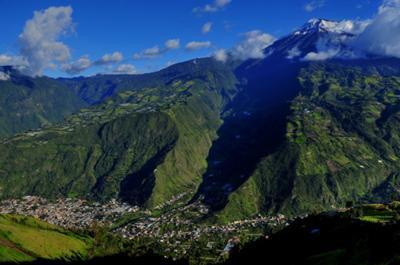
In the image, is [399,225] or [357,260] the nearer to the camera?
[357,260]

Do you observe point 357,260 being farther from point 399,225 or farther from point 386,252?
point 399,225

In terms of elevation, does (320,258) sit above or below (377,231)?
below

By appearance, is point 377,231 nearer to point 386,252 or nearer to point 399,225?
point 399,225

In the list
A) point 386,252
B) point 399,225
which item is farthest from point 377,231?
point 386,252

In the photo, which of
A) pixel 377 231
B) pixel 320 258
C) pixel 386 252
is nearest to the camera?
pixel 386 252

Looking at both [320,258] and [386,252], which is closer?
[386,252]

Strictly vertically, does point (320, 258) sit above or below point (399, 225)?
below

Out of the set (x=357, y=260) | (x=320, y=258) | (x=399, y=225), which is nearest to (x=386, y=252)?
(x=357, y=260)

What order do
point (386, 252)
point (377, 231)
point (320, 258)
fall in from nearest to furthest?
point (386, 252), point (377, 231), point (320, 258)
